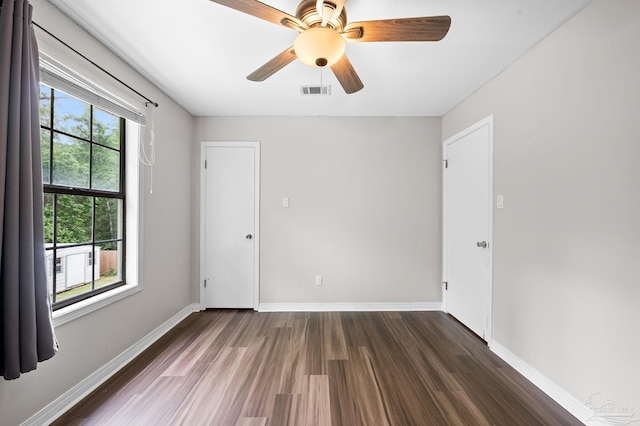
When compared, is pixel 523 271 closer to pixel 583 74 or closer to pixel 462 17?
pixel 583 74

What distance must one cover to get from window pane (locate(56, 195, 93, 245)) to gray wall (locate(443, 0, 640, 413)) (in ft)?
10.8

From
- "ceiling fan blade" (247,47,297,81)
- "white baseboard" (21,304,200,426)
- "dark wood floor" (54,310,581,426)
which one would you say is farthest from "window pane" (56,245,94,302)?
"ceiling fan blade" (247,47,297,81)

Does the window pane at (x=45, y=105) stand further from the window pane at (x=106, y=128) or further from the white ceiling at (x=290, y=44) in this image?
the white ceiling at (x=290, y=44)

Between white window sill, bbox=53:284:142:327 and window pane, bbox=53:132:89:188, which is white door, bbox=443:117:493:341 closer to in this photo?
white window sill, bbox=53:284:142:327

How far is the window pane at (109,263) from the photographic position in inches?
79.7

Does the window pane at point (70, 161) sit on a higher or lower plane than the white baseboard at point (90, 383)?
higher

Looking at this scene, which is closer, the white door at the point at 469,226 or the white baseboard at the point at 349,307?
the white door at the point at 469,226

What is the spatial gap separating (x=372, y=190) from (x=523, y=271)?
1720 mm

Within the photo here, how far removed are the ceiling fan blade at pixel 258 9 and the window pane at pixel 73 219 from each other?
1.62 metres

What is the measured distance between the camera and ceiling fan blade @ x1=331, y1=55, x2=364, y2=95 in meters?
1.60

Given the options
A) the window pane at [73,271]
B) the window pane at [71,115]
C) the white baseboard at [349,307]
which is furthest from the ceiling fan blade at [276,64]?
the white baseboard at [349,307]

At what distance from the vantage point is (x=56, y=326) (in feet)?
5.08

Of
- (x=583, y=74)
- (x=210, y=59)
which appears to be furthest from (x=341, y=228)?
(x=583, y=74)

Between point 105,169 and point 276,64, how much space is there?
5.32 feet
